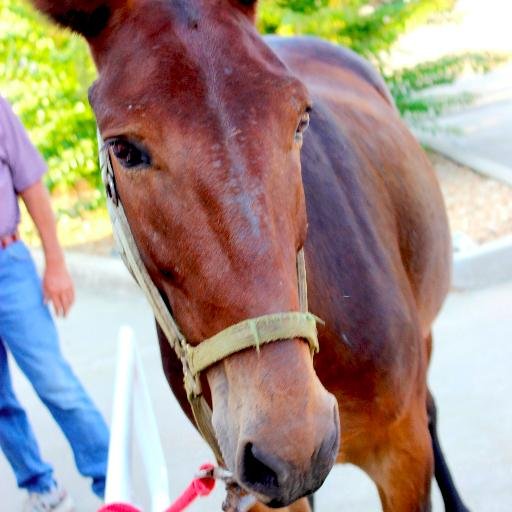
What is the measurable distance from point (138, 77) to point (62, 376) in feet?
5.97

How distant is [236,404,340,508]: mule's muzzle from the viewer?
1.33m

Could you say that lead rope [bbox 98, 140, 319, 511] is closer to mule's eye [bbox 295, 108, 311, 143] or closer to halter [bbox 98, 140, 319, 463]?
halter [bbox 98, 140, 319, 463]

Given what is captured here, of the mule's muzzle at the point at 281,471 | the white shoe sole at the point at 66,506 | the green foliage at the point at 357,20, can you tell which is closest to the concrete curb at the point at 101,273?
the green foliage at the point at 357,20

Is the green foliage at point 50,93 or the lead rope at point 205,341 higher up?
the lead rope at point 205,341

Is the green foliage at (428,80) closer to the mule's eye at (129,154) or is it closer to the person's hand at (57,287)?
the person's hand at (57,287)

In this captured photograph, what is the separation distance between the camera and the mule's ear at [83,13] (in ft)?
5.41

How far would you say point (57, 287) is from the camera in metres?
3.02

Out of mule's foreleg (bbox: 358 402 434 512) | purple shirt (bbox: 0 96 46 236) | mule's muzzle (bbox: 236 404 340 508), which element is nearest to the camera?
mule's muzzle (bbox: 236 404 340 508)

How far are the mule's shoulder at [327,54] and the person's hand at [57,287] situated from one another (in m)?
1.44

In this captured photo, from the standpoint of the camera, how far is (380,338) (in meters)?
2.04

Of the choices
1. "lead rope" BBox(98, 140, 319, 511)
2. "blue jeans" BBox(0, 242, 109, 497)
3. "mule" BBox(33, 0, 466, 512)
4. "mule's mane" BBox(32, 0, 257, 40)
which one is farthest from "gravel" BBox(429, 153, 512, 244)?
"mule's mane" BBox(32, 0, 257, 40)

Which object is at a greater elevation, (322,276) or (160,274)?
(160,274)

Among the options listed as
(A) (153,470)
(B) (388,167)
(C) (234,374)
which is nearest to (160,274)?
(C) (234,374)

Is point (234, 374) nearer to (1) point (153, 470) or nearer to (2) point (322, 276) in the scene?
(2) point (322, 276)
